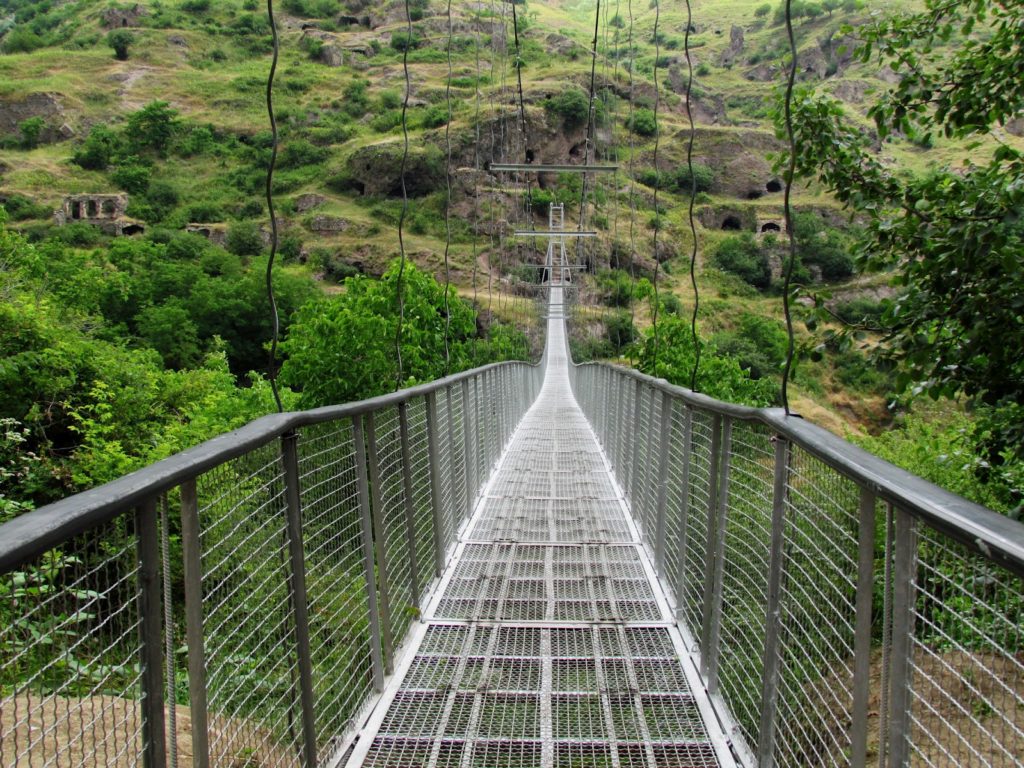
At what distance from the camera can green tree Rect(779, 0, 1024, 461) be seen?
262 cm

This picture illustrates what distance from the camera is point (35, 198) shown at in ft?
128

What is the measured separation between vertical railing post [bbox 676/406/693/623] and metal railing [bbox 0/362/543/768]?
2.90ft

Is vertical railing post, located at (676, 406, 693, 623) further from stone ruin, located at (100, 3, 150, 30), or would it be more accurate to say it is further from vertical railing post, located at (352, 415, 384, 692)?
stone ruin, located at (100, 3, 150, 30)

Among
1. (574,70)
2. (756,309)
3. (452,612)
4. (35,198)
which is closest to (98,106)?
(35,198)

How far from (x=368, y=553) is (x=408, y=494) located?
576 millimetres

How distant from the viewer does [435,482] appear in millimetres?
3172

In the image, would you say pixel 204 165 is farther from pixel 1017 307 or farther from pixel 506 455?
pixel 1017 307

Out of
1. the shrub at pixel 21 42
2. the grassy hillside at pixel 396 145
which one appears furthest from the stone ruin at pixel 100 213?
the shrub at pixel 21 42

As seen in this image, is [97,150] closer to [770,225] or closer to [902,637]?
[770,225]

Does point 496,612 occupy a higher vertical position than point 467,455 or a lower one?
lower

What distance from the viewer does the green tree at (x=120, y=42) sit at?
189 ft

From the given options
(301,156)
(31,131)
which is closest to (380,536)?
(301,156)

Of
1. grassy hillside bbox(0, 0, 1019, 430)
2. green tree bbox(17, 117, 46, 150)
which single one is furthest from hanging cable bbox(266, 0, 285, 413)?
green tree bbox(17, 117, 46, 150)

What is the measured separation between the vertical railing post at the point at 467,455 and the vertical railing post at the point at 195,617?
2.95 metres
